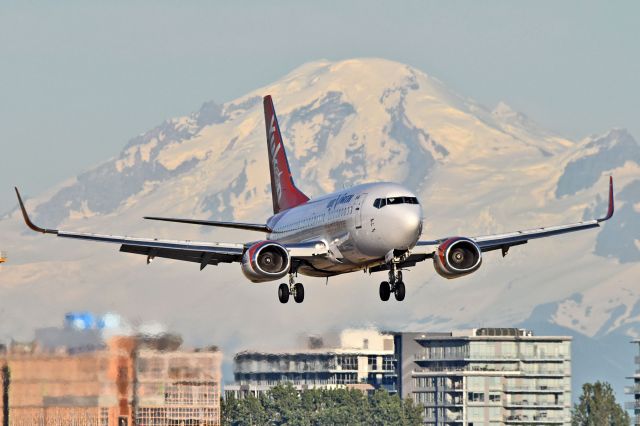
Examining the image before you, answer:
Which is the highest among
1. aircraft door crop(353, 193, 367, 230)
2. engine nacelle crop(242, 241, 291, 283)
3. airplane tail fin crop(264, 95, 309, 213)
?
airplane tail fin crop(264, 95, 309, 213)

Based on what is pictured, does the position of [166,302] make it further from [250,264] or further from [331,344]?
[331,344]

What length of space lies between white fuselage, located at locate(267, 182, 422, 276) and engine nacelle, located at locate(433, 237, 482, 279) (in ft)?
10.9

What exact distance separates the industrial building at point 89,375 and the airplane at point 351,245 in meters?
11.7

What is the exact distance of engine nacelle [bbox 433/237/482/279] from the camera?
109 meters

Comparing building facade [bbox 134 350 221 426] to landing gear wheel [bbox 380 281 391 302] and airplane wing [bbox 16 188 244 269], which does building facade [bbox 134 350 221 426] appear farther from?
landing gear wheel [bbox 380 281 391 302]

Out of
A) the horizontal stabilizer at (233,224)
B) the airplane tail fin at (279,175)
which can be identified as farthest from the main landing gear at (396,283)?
the airplane tail fin at (279,175)

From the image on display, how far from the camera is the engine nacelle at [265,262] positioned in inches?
4341

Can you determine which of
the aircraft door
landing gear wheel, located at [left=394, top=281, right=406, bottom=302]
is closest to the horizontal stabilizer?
the aircraft door

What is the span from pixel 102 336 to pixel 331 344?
212 feet

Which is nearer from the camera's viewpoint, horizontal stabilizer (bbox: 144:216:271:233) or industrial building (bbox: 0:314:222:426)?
horizontal stabilizer (bbox: 144:216:271:233)

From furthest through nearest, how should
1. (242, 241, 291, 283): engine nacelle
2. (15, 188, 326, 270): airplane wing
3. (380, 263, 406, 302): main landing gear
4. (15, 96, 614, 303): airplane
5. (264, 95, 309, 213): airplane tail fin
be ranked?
(264, 95, 309, 213): airplane tail fin < (15, 188, 326, 270): airplane wing < (242, 241, 291, 283): engine nacelle < (380, 263, 406, 302): main landing gear < (15, 96, 614, 303): airplane

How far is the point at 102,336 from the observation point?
5049 inches

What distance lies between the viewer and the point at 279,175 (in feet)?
469

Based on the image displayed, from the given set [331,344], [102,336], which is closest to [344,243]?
[102,336]
